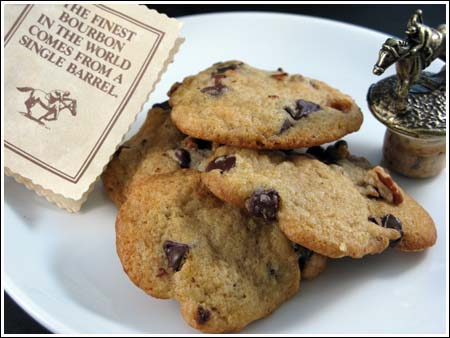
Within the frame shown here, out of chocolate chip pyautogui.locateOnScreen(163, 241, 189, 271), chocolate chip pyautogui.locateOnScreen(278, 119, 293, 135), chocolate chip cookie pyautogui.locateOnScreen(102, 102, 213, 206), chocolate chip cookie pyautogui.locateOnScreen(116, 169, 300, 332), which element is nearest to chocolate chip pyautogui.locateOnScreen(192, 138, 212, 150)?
chocolate chip cookie pyautogui.locateOnScreen(102, 102, 213, 206)

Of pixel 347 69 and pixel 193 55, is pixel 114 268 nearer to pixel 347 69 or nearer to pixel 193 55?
pixel 193 55

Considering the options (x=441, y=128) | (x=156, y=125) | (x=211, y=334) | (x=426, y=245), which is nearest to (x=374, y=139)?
(x=441, y=128)

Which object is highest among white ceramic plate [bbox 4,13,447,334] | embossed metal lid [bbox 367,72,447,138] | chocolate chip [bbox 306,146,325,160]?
embossed metal lid [bbox 367,72,447,138]

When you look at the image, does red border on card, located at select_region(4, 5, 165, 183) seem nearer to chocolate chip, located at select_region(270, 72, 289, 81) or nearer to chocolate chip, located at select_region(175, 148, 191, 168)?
chocolate chip, located at select_region(175, 148, 191, 168)

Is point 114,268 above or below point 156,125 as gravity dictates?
below

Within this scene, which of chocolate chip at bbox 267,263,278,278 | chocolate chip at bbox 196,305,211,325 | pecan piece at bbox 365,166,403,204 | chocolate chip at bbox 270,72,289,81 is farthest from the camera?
chocolate chip at bbox 270,72,289,81

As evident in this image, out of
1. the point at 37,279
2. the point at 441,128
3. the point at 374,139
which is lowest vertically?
the point at 37,279

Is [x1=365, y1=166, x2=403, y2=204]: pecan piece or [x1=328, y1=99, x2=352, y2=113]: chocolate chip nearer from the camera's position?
[x1=365, y1=166, x2=403, y2=204]: pecan piece
